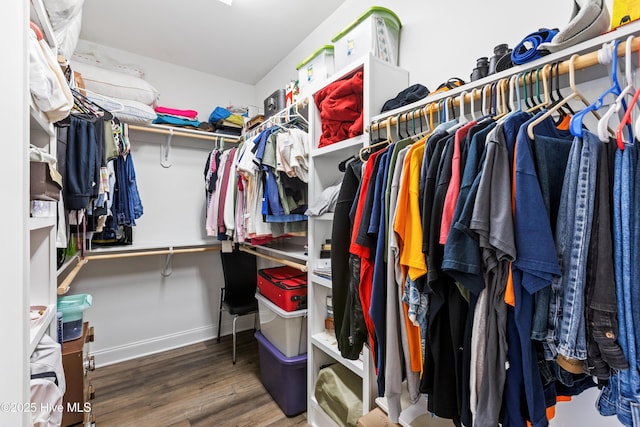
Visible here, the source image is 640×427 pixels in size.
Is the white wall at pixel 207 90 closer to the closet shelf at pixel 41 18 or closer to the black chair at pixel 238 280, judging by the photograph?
the black chair at pixel 238 280

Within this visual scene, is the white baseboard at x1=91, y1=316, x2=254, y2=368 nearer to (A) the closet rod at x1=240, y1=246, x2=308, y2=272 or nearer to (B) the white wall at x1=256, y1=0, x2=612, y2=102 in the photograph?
(A) the closet rod at x1=240, y1=246, x2=308, y2=272

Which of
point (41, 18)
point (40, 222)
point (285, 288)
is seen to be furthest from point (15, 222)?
point (285, 288)

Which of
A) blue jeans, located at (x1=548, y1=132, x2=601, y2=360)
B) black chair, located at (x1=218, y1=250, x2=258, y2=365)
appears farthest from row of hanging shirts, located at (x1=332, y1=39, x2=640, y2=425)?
black chair, located at (x1=218, y1=250, x2=258, y2=365)

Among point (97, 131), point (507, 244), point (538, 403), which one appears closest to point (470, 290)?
point (507, 244)

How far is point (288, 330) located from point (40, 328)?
1164mm

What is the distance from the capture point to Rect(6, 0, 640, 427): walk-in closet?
2.07 feet

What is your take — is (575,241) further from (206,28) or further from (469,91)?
(206,28)

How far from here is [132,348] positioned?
101 inches

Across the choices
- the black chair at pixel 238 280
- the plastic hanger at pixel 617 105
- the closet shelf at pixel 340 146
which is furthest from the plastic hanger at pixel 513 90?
the black chair at pixel 238 280

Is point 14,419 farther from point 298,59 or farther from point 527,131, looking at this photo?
point 298,59

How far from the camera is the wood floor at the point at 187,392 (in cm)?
178

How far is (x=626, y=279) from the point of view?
0.56 metres

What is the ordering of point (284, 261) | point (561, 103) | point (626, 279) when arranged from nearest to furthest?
1. point (626, 279)
2. point (561, 103)
3. point (284, 261)

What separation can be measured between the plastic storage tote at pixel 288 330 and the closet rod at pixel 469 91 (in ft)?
4.00
